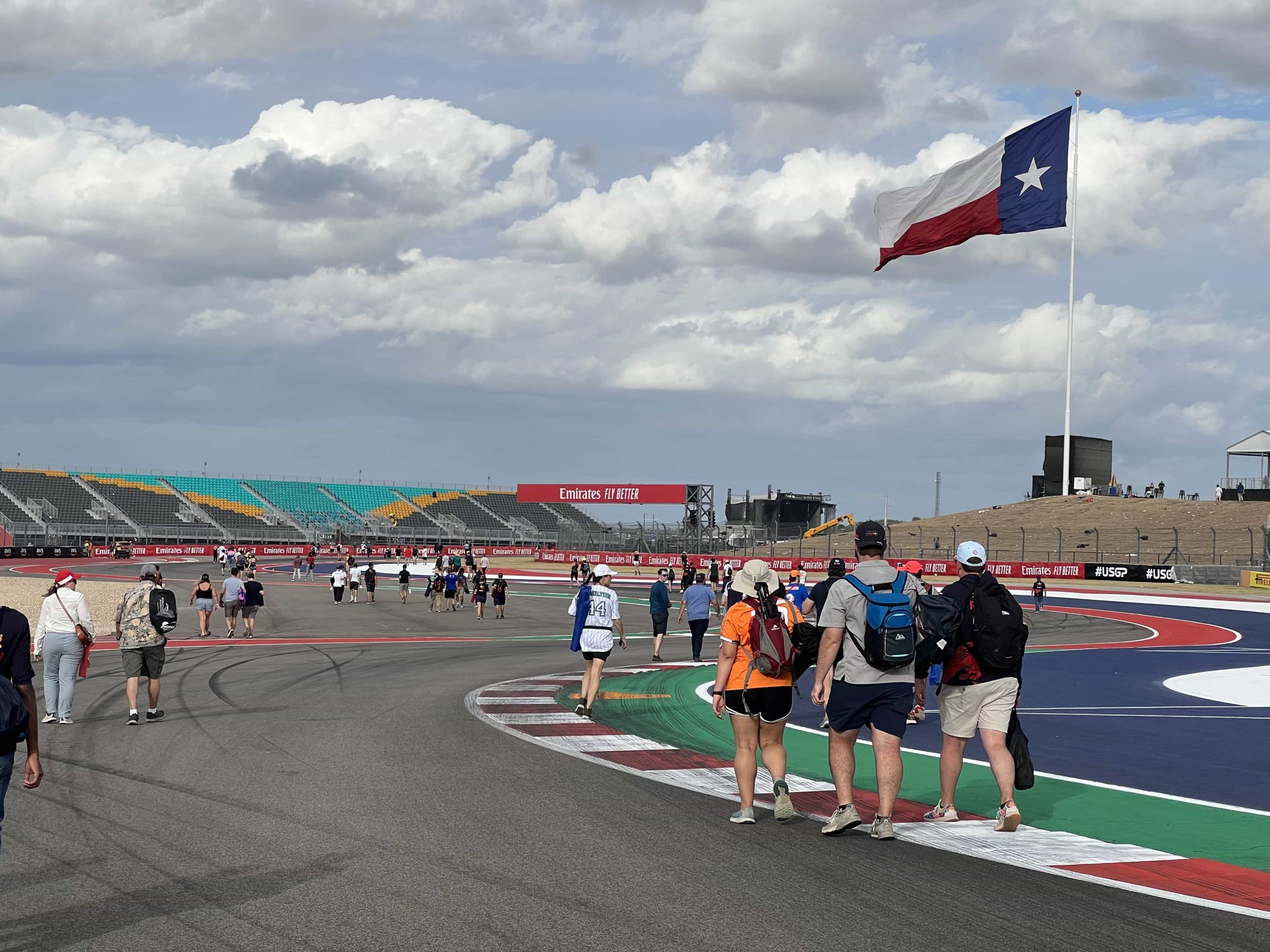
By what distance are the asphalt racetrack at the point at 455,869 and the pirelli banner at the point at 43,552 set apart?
64850 mm

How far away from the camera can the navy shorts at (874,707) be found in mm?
7246

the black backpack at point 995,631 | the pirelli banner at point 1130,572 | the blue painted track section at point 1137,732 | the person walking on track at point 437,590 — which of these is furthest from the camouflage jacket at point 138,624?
the pirelli banner at point 1130,572

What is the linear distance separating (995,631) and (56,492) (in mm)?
92314

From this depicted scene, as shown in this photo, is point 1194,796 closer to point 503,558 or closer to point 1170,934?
point 1170,934

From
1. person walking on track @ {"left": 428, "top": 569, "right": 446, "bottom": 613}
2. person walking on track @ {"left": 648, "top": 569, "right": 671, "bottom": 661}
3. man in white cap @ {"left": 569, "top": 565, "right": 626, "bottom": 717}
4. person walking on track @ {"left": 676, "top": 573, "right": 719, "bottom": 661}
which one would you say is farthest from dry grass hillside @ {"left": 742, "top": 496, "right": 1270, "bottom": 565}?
man in white cap @ {"left": 569, "top": 565, "right": 626, "bottom": 717}

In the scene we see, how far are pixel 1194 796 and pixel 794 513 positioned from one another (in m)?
76.9

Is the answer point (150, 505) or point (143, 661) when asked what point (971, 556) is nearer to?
point (143, 661)

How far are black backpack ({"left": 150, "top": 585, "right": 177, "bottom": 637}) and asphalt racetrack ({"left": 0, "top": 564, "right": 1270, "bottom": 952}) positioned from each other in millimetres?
1650

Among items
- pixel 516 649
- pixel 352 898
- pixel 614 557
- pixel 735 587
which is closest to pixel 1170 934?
pixel 735 587

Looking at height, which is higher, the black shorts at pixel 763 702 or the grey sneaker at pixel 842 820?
the black shorts at pixel 763 702

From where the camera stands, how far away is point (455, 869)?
6410 mm

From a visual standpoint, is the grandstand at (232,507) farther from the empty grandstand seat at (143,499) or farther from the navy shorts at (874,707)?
the navy shorts at (874,707)

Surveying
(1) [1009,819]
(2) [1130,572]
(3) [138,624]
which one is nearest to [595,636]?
(3) [138,624]

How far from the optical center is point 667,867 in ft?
21.5
